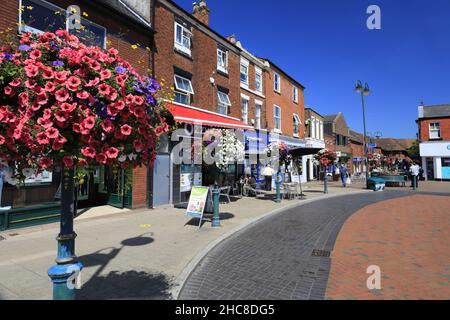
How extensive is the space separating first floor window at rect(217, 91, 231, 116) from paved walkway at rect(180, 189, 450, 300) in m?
8.96

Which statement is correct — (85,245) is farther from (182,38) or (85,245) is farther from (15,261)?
(182,38)

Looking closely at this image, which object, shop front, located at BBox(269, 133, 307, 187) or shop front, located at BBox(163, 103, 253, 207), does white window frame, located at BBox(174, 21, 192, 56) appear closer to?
shop front, located at BBox(163, 103, 253, 207)

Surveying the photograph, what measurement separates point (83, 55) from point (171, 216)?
752 centimetres

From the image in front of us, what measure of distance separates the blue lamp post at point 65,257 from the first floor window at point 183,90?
35.5ft

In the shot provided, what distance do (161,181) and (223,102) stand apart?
278 inches

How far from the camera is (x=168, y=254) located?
5531 millimetres

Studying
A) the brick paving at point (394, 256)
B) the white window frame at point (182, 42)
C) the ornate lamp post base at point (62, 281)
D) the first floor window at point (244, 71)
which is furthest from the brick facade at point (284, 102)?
the ornate lamp post base at point (62, 281)

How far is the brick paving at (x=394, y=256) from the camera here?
4031 mm

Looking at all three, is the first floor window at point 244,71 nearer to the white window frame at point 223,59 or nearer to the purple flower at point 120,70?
the white window frame at point 223,59

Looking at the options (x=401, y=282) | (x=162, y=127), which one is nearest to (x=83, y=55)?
(x=162, y=127)

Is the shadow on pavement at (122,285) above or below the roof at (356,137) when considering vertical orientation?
below

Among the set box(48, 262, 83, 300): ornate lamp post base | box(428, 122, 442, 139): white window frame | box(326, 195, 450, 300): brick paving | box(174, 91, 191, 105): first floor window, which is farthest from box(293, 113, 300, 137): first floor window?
box(48, 262, 83, 300): ornate lamp post base

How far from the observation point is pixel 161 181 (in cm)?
1111

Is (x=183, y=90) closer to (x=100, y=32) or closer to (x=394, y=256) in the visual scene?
(x=100, y=32)
